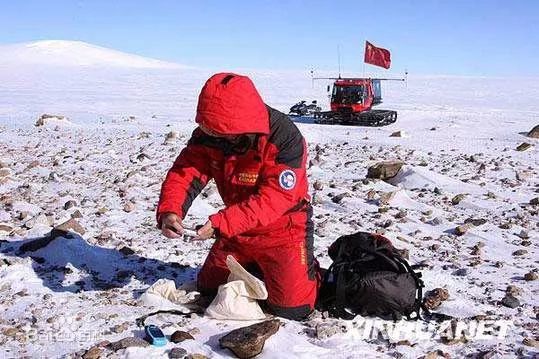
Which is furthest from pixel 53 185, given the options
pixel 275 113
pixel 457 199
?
pixel 457 199

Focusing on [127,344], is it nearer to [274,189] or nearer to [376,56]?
[274,189]

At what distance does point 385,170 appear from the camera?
677 centimetres

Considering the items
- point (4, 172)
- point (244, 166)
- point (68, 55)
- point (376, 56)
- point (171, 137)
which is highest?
point (68, 55)

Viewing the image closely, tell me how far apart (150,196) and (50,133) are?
5.11m

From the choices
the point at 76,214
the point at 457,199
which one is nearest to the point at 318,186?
the point at 457,199

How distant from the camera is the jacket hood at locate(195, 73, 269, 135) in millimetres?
3047

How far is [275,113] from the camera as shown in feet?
11.0

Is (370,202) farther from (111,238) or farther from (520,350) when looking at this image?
(520,350)

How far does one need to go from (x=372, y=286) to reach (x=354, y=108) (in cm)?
1301

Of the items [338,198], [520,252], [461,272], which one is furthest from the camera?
[338,198]

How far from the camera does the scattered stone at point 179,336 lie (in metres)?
2.94

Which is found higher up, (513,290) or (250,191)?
(250,191)

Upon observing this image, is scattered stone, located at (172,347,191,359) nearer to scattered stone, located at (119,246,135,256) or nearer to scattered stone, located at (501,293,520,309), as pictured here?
scattered stone, located at (119,246,135,256)

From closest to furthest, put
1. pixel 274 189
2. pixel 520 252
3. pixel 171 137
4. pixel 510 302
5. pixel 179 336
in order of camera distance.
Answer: pixel 179 336, pixel 274 189, pixel 510 302, pixel 520 252, pixel 171 137
